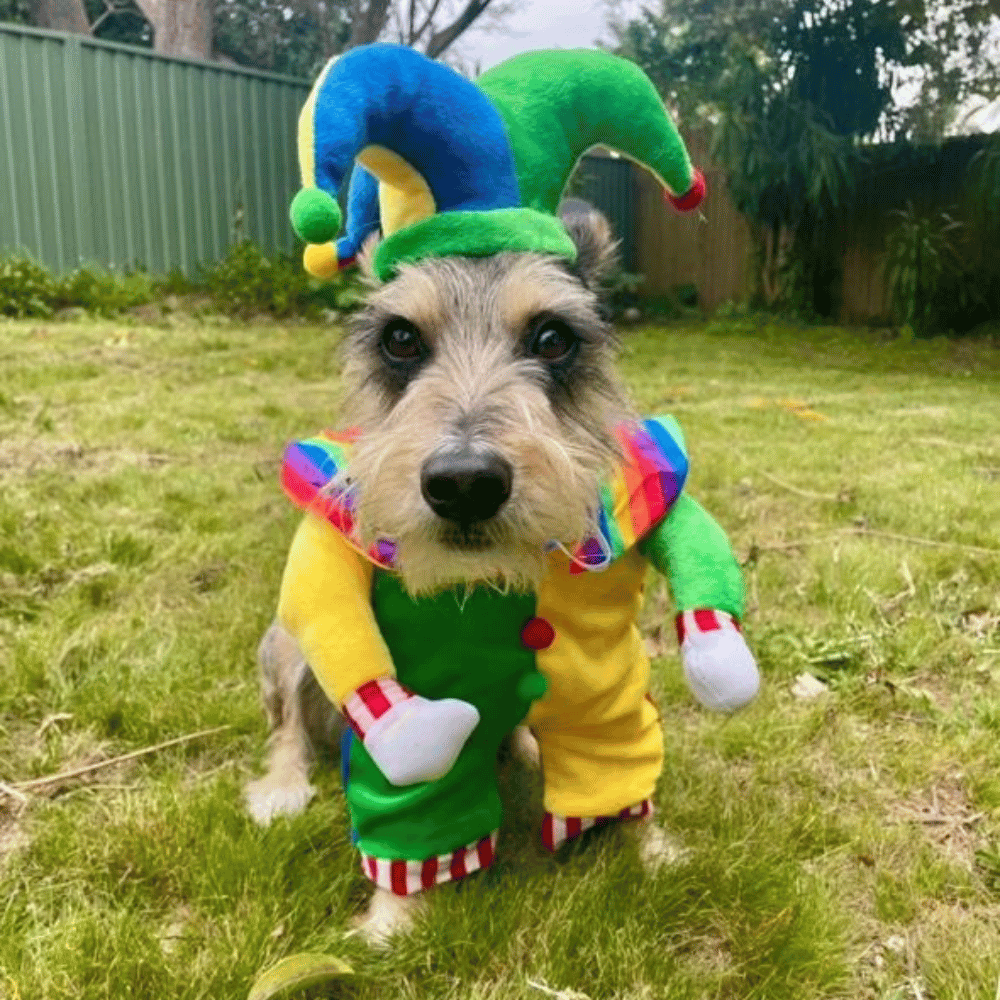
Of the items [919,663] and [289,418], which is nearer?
[919,663]

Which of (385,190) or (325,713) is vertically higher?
(385,190)

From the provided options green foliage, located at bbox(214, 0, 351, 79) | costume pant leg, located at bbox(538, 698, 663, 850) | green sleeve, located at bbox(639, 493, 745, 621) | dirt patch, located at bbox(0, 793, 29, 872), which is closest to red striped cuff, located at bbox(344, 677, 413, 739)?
costume pant leg, located at bbox(538, 698, 663, 850)

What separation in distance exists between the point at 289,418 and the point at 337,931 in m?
4.92

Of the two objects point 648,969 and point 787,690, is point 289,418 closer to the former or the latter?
point 787,690

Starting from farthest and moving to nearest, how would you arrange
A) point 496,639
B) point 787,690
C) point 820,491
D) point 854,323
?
point 854,323
point 820,491
point 787,690
point 496,639

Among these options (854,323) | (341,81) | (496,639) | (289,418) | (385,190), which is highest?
(341,81)

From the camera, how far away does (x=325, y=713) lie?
248 cm

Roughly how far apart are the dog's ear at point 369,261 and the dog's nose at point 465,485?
1.79ft

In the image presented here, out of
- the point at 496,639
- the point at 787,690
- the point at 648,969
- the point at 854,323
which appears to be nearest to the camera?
the point at 648,969

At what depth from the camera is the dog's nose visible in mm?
1514

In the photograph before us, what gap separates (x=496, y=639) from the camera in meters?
1.90

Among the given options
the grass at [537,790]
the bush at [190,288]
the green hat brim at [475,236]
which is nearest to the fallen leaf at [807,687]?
the grass at [537,790]

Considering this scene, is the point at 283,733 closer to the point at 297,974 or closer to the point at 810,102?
the point at 297,974

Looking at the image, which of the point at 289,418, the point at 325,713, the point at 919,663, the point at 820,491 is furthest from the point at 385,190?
the point at 289,418
